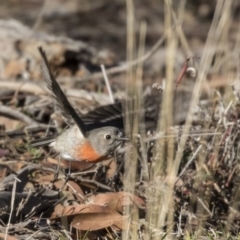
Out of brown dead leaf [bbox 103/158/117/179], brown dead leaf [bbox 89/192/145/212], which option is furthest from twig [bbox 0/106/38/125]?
brown dead leaf [bbox 89/192/145/212]

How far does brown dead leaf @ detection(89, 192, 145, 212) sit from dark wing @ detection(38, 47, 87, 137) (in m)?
0.59

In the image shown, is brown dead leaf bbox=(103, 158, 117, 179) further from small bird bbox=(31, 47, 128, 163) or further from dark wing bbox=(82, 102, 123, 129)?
dark wing bbox=(82, 102, 123, 129)

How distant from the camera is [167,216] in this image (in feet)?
16.5

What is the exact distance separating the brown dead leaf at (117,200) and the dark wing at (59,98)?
592mm

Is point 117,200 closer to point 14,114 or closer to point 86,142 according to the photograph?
point 86,142

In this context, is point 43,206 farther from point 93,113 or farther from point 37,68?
point 37,68

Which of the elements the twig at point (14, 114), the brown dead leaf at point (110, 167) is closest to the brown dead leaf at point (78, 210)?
the brown dead leaf at point (110, 167)

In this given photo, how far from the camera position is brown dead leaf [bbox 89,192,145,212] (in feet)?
16.7

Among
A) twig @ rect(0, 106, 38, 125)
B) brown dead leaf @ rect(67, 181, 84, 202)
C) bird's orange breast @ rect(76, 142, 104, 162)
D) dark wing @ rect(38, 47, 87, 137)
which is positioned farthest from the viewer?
twig @ rect(0, 106, 38, 125)

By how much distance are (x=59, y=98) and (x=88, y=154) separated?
0.63 meters

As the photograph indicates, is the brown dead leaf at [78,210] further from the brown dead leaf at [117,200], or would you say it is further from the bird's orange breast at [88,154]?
the bird's orange breast at [88,154]

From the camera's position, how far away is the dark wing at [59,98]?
16.1 feet

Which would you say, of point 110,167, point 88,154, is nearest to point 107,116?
point 110,167

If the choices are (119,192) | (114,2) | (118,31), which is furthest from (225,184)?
(114,2)
